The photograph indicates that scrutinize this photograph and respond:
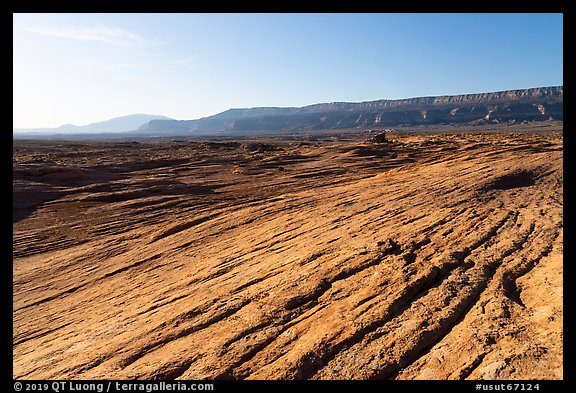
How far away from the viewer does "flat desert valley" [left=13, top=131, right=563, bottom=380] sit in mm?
5160

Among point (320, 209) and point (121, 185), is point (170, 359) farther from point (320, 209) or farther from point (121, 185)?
point (121, 185)

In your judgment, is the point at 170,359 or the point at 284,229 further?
the point at 284,229

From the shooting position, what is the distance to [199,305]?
7043 mm

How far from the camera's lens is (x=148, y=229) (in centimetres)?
1444

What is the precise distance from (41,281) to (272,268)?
761cm

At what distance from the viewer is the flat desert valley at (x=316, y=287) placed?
5.16 metres

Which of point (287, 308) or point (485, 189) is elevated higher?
point (485, 189)

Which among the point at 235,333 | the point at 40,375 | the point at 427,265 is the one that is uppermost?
the point at 427,265

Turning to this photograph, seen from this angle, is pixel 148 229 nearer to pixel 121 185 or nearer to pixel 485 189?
pixel 121 185

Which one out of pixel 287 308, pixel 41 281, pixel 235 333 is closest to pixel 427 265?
pixel 287 308

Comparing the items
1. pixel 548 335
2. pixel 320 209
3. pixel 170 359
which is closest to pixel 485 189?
pixel 320 209

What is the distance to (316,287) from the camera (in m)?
6.95
